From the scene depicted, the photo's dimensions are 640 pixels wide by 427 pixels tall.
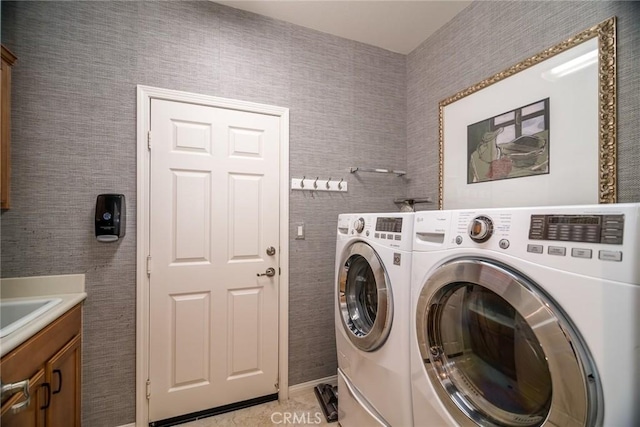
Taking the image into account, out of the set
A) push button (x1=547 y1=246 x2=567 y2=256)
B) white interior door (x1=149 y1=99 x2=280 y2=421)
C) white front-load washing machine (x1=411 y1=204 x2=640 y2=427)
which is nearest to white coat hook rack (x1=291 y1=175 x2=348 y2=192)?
white interior door (x1=149 y1=99 x2=280 y2=421)

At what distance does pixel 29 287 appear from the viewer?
4.64 ft

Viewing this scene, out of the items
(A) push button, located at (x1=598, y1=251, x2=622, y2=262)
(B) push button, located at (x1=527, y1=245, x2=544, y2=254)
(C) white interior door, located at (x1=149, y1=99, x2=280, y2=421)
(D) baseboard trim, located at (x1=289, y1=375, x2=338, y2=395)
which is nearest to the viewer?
(A) push button, located at (x1=598, y1=251, x2=622, y2=262)

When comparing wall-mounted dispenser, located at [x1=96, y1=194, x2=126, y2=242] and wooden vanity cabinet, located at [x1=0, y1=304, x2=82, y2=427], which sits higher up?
wall-mounted dispenser, located at [x1=96, y1=194, x2=126, y2=242]

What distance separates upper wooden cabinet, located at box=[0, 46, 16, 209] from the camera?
1.31 m

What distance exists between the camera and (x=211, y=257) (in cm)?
176

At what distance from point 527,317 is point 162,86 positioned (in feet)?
6.89

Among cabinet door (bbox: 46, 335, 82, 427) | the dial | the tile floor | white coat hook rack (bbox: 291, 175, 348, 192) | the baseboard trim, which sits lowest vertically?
the tile floor

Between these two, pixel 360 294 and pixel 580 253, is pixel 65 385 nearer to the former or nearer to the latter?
pixel 360 294

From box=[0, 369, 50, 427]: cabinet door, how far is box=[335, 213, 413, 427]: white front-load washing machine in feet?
4.31

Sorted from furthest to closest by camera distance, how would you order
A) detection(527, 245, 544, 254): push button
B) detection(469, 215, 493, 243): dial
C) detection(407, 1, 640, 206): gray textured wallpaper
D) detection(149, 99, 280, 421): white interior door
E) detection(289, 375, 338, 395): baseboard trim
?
1. detection(289, 375, 338, 395): baseboard trim
2. detection(149, 99, 280, 421): white interior door
3. detection(407, 1, 640, 206): gray textured wallpaper
4. detection(469, 215, 493, 243): dial
5. detection(527, 245, 544, 254): push button

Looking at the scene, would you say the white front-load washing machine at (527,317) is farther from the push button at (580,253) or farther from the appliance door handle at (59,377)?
the appliance door handle at (59,377)

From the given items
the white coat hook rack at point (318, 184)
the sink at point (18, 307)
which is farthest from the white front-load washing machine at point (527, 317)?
the sink at point (18, 307)

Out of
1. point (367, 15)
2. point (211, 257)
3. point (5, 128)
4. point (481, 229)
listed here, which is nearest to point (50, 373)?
point (211, 257)

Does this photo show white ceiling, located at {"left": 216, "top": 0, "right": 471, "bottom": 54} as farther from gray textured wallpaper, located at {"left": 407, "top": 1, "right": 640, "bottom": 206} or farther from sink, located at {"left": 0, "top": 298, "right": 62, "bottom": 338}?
sink, located at {"left": 0, "top": 298, "right": 62, "bottom": 338}
